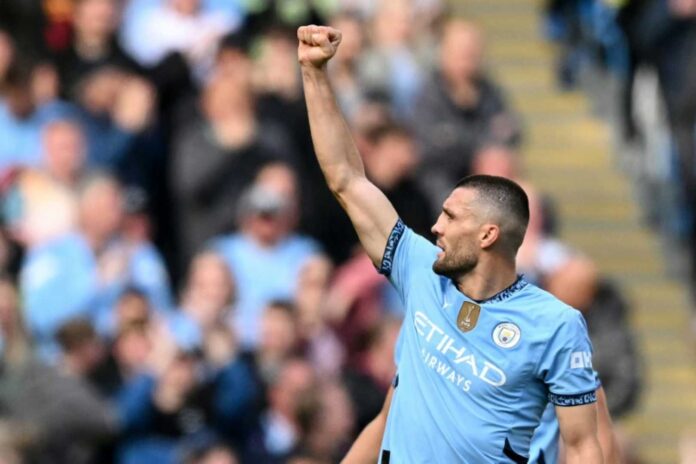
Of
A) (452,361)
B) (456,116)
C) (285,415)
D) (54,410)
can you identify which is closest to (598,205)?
(456,116)

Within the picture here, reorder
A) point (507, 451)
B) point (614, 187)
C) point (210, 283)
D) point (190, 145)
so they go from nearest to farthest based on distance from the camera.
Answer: point (507, 451) → point (210, 283) → point (190, 145) → point (614, 187)

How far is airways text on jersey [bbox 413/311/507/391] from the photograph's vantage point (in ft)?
21.4

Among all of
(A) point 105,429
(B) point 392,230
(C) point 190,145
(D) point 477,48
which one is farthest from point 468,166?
(B) point 392,230

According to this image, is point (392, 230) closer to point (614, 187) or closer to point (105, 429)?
point (105, 429)

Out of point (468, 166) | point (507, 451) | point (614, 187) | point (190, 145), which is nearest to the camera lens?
point (507, 451)

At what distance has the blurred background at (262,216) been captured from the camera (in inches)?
412

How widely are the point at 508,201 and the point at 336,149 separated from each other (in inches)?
29.2

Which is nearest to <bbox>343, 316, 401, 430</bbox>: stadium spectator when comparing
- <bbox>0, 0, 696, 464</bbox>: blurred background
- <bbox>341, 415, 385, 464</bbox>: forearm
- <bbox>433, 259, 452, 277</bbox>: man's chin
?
<bbox>0, 0, 696, 464</bbox>: blurred background

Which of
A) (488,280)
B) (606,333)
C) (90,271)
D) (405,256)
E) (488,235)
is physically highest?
(90,271)

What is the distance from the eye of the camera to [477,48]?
13.4 meters

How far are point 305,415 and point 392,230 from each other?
3.72 metres

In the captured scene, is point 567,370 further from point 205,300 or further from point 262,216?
point 262,216

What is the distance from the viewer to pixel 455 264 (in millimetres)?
6680

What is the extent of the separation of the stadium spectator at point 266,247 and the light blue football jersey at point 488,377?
4758 millimetres
